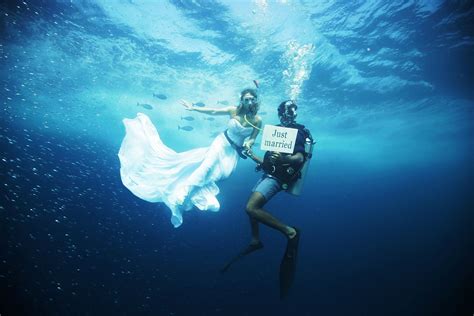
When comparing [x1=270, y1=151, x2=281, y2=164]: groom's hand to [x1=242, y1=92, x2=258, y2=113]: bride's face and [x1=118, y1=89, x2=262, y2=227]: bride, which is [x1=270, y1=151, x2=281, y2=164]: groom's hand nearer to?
[x1=118, y1=89, x2=262, y2=227]: bride

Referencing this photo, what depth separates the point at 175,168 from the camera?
6.35m

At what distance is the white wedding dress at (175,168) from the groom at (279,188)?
1.19 m

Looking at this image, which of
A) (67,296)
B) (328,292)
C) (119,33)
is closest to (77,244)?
(67,296)

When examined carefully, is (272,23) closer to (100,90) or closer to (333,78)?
(333,78)

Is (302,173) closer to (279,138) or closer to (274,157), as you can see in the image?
(274,157)

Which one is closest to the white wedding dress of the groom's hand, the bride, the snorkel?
the bride

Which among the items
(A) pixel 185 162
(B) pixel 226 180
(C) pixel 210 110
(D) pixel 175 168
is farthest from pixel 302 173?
(B) pixel 226 180

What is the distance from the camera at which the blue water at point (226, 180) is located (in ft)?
29.0

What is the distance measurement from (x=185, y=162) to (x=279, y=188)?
2.76 metres

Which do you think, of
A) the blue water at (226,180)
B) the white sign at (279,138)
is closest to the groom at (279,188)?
the white sign at (279,138)

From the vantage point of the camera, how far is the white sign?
4168 mm

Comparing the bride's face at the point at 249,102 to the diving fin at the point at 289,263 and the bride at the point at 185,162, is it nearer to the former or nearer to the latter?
the bride at the point at 185,162

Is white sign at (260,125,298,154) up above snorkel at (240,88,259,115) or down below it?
below

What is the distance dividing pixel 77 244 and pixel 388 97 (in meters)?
28.4
